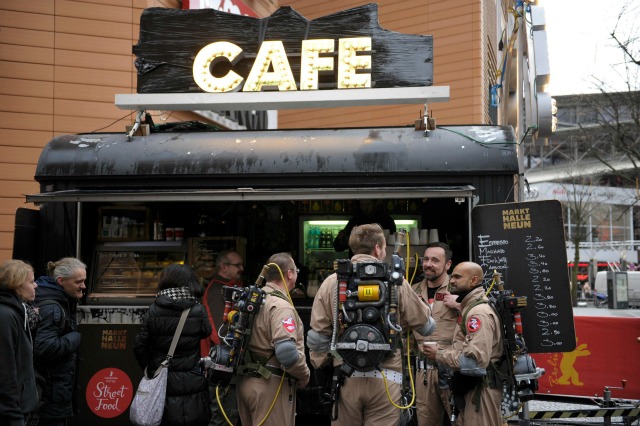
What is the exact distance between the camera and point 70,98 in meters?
12.1

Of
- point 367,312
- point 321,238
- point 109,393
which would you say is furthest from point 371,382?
point 321,238

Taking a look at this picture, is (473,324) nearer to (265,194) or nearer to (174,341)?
(174,341)

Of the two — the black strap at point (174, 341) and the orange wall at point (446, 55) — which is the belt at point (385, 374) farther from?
the orange wall at point (446, 55)

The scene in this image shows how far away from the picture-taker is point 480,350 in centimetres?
518

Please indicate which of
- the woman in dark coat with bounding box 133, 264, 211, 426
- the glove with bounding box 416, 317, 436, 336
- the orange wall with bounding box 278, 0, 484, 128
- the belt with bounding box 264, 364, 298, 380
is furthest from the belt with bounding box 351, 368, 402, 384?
the orange wall with bounding box 278, 0, 484, 128

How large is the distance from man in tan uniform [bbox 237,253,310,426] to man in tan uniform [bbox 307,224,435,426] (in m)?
0.18

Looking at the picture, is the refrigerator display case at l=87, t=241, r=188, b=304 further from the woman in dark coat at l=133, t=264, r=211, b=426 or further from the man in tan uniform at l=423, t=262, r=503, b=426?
the man in tan uniform at l=423, t=262, r=503, b=426

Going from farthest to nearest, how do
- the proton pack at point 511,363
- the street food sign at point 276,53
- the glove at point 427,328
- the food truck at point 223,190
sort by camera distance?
the street food sign at point 276,53 < the food truck at point 223,190 < the proton pack at point 511,363 < the glove at point 427,328

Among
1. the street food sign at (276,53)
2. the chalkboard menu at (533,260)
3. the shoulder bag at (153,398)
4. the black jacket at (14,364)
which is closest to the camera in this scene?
the black jacket at (14,364)

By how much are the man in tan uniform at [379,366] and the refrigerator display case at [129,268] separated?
3585 mm

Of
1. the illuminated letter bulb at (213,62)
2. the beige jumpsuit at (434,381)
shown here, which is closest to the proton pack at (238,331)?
the beige jumpsuit at (434,381)

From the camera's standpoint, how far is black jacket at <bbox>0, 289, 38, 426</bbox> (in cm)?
441

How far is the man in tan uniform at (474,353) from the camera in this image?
5.21m

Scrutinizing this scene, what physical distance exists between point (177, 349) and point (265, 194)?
1.74 m
